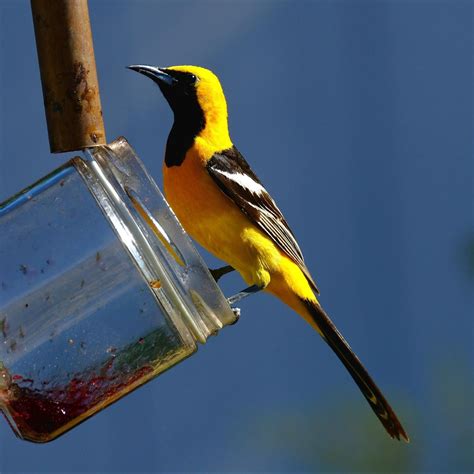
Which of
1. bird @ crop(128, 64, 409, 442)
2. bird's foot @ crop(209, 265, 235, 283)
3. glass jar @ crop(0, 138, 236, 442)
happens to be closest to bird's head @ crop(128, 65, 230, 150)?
bird @ crop(128, 64, 409, 442)

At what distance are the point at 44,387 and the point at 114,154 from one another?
238 mm

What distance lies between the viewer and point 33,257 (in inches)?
37.4

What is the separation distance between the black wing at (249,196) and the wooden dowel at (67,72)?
0.69 m

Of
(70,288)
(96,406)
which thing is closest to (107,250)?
(70,288)

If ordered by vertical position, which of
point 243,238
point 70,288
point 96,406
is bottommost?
point 243,238

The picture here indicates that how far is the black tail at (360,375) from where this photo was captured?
155 cm

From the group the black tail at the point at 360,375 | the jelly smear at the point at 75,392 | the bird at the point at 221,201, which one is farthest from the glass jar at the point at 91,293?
the black tail at the point at 360,375

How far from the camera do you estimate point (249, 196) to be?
1579mm

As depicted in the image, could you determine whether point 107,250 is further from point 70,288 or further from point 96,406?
point 96,406

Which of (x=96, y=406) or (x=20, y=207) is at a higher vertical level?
(x=20, y=207)

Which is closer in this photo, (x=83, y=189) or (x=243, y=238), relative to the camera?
(x=83, y=189)

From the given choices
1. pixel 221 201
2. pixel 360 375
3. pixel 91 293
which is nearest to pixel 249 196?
pixel 221 201

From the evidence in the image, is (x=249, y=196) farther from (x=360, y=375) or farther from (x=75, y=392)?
(x=75, y=392)

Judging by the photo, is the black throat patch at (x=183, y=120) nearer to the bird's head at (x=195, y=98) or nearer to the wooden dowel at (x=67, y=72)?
the bird's head at (x=195, y=98)
